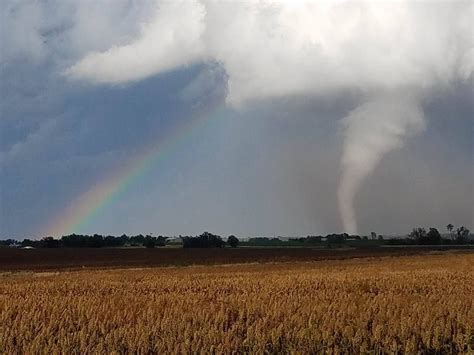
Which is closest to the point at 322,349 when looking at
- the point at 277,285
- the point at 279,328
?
the point at 279,328

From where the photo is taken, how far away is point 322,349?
935 cm

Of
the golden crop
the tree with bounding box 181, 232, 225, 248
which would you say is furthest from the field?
the tree with bounding box 181, 232, 225, 248

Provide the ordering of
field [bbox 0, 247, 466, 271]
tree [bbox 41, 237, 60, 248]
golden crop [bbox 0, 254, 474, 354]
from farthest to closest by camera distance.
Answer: tree [bbox 41, 237, 60, 248] → field [bbox 0, 247, 466, 271] → golden crop [bbox 0, 254, 474, 354]

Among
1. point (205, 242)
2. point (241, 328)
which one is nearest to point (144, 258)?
point (241, 328)

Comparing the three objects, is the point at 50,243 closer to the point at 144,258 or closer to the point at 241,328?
the point at 144,258

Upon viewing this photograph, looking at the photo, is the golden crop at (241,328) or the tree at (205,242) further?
the tree at (205,242)

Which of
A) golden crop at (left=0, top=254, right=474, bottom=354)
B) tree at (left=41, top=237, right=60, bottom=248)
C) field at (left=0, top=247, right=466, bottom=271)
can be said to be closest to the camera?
golden crop at (left=0, top=254, right=474, bottom=354)

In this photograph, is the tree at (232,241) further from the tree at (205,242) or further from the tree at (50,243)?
the tree at (50,243)

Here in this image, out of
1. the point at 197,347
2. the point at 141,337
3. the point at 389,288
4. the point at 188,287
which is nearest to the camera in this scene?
the point at 197,347

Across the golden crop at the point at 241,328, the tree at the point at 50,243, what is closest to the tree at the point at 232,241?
the tree at the point at 50,243

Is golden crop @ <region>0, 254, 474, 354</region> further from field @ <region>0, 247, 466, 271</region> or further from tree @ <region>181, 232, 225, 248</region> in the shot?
tree @ <region>181, 232, 225, 248</region>

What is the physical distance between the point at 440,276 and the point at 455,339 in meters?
17.7

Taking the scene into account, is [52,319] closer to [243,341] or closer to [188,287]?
[243,341]

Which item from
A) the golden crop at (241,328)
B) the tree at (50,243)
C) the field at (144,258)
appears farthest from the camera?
the tree at (50,243)
